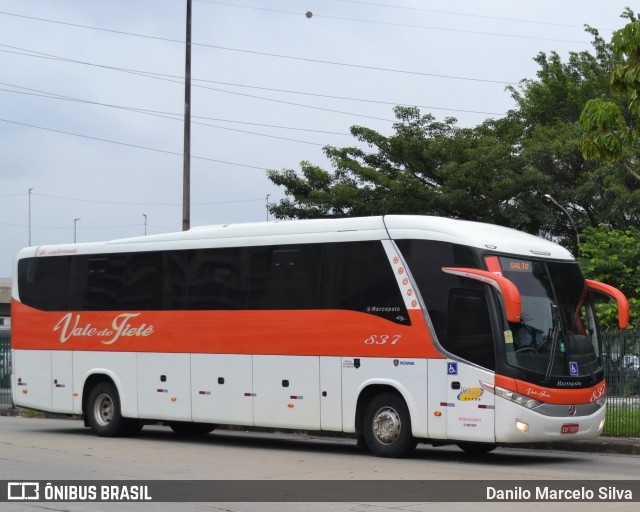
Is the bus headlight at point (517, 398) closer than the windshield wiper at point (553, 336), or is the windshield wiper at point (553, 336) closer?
the bus headlight at point (517, 398)

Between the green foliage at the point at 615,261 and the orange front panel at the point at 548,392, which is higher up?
the green foliage at the point at 615,261

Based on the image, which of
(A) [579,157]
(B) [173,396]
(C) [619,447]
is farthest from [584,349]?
(A) [579,157]

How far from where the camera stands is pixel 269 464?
1588cm

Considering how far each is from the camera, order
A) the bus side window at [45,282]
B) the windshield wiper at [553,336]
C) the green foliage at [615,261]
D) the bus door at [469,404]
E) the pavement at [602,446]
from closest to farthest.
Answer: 1. the bus door at [469,404]
2. the windshield wiper at [553,336]
3. the pavement at [602,446]
4. the bus side window at [45,282]
5. the green foliage at [615,261]

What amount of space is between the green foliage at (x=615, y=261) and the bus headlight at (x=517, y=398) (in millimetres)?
24110

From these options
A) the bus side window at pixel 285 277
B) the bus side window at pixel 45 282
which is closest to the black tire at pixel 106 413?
the bus side window at pixel 45 282

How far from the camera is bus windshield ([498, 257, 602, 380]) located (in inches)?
627

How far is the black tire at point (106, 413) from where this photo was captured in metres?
21.1

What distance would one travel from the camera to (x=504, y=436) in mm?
15617

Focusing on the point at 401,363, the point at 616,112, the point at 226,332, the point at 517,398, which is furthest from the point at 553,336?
the point at 226,332

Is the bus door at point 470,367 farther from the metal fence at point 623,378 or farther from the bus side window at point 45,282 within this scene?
the bus side window at point 45,282

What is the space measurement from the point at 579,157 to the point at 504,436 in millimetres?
33378

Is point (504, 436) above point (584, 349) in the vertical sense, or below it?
below
